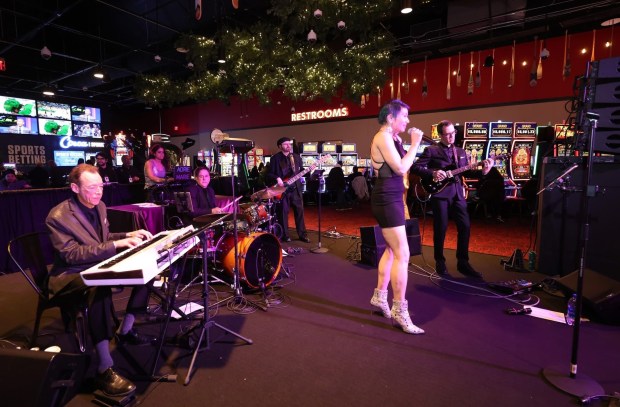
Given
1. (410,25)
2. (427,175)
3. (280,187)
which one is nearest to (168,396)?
(280,187)

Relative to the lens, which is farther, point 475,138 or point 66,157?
point 66,157

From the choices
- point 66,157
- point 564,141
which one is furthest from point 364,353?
point 66,157

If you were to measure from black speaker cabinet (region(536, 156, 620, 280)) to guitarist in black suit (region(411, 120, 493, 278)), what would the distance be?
845mm

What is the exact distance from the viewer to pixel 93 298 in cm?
217

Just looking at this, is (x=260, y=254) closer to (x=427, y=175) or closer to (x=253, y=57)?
(x=427, y=175)

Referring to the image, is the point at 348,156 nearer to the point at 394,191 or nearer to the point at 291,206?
the point at 291,206

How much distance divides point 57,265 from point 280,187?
2.88m

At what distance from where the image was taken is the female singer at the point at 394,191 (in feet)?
9.34

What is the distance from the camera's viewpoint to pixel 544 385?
2.26 meters

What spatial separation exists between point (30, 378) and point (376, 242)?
4.01 metres

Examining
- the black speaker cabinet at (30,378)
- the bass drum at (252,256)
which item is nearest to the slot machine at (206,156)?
the bass drum at (252,256)

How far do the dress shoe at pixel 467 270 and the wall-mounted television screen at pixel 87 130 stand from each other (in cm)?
1956

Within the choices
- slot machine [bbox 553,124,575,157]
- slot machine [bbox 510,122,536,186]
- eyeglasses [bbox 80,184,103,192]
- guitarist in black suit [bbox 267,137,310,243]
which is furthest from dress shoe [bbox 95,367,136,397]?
slot machine [bbox 510,122,536,186]

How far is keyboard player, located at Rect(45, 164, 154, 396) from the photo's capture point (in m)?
2.19
